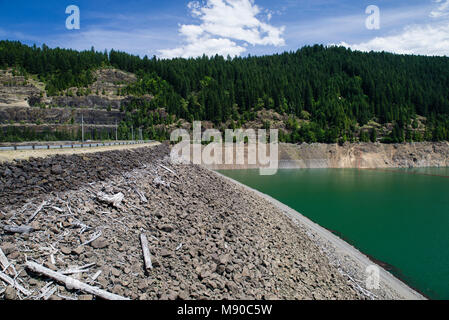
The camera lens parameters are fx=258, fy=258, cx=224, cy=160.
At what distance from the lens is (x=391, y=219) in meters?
24.0

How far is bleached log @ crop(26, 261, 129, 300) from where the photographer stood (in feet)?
21.4

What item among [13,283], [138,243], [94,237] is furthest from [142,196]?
[13,283]

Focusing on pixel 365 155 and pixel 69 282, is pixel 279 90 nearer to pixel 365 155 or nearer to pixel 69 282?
pixel 365 155

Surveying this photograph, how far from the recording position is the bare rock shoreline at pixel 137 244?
723 centimetres

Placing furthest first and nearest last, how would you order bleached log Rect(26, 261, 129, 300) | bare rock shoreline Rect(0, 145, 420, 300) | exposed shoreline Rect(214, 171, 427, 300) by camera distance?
exposed shoreline Rect(214, 171, 427, 300) → bare rock shoreline Rect(0, 145, 420, 300) → bleached log Rect(26, 261, 129, 300)

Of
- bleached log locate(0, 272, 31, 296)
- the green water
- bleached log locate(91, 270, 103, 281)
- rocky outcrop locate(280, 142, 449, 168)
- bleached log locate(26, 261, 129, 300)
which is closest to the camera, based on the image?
bleached log locate(0, 272, 31, 296)

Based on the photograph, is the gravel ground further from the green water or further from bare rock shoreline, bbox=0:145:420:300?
the green water

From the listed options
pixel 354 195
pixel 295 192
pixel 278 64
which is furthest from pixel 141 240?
pixel 278 64

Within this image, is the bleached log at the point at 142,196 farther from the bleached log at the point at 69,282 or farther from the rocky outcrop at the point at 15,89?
the rocky outcrop at the point at 15,89

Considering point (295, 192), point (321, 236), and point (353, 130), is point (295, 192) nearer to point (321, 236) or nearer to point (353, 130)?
point (321, 236)

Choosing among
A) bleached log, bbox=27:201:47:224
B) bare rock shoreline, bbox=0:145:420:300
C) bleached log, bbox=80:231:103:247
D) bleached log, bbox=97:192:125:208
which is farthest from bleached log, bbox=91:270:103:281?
bleached log, bbox=97:192:125:208

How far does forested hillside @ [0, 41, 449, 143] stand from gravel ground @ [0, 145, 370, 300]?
6158cm

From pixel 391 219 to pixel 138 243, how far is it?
77.9 ft

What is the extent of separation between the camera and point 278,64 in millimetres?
128375
